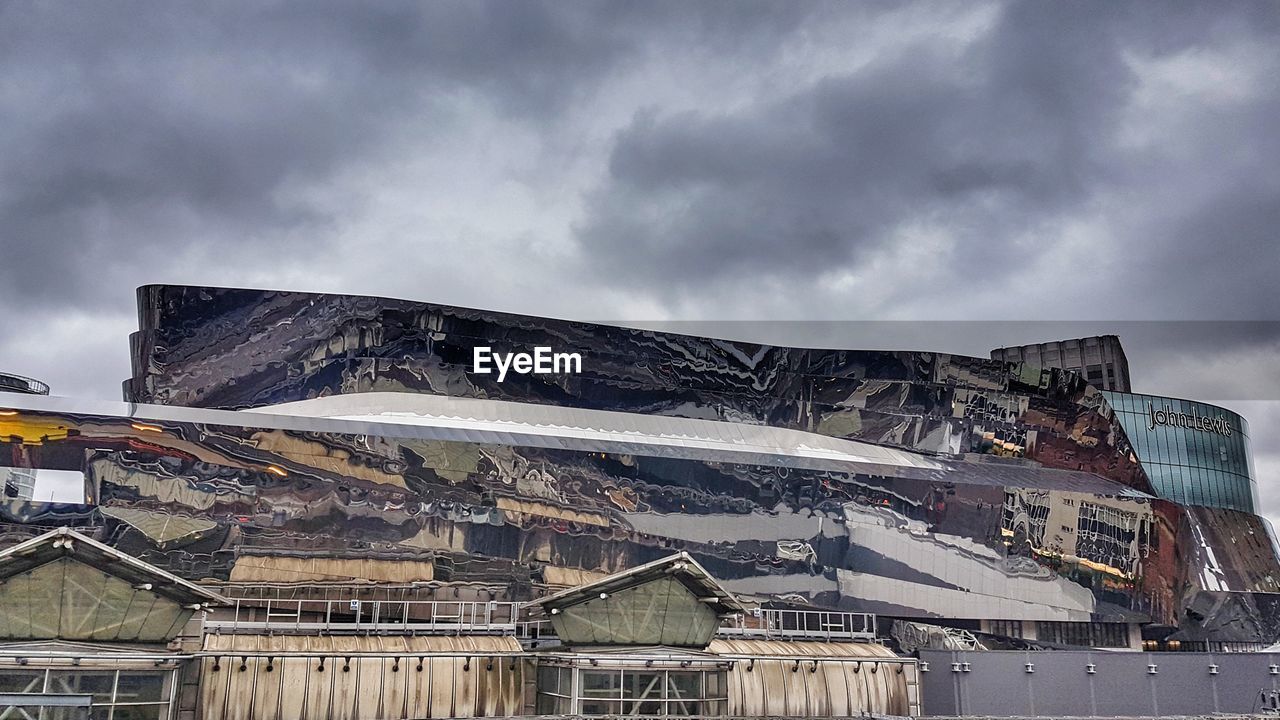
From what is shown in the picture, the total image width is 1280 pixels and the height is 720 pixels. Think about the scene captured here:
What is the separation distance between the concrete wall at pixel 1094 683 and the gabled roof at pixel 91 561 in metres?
25.0

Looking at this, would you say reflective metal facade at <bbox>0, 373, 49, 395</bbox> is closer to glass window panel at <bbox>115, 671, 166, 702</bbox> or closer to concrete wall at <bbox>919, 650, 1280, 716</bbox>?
glass window panel at <bbox>115, 671, 166, 702</bbox>

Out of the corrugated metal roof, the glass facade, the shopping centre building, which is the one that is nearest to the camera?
the shopping centre building

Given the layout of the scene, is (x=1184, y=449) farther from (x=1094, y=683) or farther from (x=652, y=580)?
(x=652, y=580)

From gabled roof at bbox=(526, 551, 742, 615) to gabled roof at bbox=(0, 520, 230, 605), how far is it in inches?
352

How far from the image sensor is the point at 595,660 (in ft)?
92.0

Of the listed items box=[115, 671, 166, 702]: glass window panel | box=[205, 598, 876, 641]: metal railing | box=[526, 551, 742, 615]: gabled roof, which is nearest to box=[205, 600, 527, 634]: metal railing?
box=[205, 598, 876, 641]: metal railing

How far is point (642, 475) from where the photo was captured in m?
47.4

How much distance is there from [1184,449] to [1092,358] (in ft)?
32.2

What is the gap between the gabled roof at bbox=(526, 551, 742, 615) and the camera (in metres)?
28.6

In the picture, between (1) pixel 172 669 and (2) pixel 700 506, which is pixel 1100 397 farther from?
(1) pixel 172 669

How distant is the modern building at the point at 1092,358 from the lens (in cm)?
7450

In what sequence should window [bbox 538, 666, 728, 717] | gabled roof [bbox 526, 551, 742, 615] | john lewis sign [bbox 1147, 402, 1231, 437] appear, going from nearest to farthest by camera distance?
1. window [bbox 538, 666, 728, 717]
2. gabled roof [bbox 526, 551, 742, 615]
3. john lewis sign [bbox 1147, 402, 1231, 437]

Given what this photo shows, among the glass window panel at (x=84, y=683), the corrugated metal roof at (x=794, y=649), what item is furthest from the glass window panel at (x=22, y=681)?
the corrugated metal roof at (x=794, y=649)

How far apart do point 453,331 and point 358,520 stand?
11.0m
